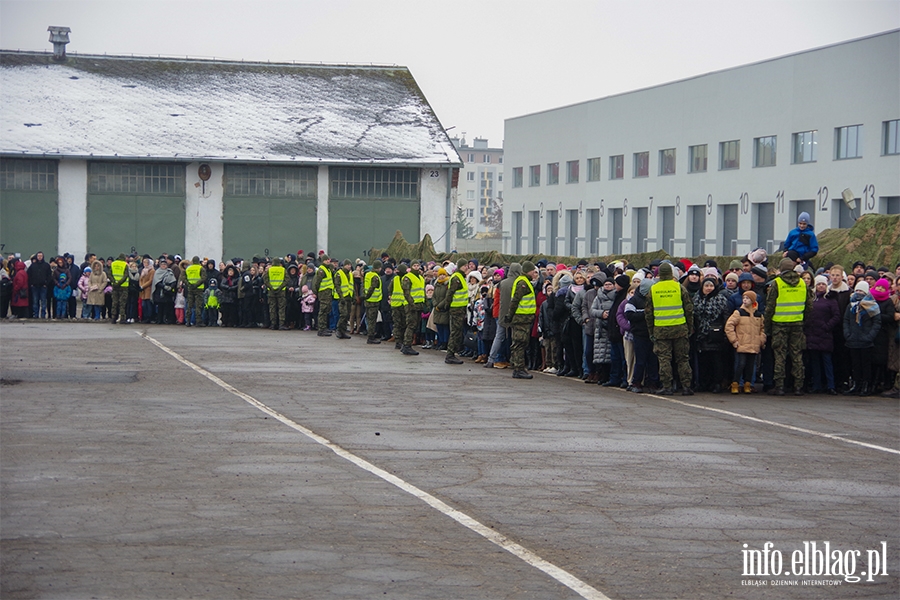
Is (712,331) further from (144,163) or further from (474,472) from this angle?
(144,163)

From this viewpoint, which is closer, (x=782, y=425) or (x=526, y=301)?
(x=782, y=425)

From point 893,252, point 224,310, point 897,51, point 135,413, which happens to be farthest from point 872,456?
point 897,51

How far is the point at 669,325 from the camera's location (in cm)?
1634

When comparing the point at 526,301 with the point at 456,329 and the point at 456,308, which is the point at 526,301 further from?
the point at 456,308

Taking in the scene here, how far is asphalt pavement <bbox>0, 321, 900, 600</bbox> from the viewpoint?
22.5 feet

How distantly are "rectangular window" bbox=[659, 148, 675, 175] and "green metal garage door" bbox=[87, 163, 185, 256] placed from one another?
28.4 m

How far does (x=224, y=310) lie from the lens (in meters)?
31.0

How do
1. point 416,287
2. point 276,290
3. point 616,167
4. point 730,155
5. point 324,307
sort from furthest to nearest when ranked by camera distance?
1. point 616,167
2. point 730,155
3. point 276,290
4. point 324,307
5. point 416,287

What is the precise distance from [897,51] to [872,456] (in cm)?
3918

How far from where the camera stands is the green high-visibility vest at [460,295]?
70.3 ft

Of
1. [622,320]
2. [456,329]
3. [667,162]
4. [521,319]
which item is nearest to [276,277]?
[456,329]

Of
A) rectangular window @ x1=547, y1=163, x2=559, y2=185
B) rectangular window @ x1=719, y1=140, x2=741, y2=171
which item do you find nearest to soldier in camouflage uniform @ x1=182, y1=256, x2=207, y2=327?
rectangular window @ x1=719, y1=140, x2=741, y2=171

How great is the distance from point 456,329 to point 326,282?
290 inches

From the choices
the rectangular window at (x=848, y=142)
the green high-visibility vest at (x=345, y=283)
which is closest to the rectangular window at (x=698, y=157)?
the rectangular window at (x=848, y=142)
